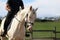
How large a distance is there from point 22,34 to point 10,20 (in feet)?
2.48

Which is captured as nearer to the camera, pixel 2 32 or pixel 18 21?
pixel 18 21

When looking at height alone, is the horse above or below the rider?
below

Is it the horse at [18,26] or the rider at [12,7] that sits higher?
the rider at [12,7]

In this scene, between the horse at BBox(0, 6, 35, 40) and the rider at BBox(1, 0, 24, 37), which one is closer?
the horse at BBox(0, 6, 35, 40)

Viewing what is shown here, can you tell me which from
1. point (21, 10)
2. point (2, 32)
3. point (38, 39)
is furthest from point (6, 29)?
point (38, 39)

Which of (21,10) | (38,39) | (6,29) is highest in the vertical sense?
(21,10)

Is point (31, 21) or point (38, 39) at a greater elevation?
point (31, 21)

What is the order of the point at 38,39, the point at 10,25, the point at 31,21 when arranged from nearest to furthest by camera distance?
the point at 31,21, the point at 10,25, the point at 38,39

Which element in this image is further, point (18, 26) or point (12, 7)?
point (12, 7)

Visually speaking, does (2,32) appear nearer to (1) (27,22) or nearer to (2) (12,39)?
(2) (12,39)

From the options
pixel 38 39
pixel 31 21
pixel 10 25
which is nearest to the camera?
pixel 31 21

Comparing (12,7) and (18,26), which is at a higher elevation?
(12,7)

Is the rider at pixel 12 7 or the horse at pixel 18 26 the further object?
the rider at pixel 12 7

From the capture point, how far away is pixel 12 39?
30.5ft
